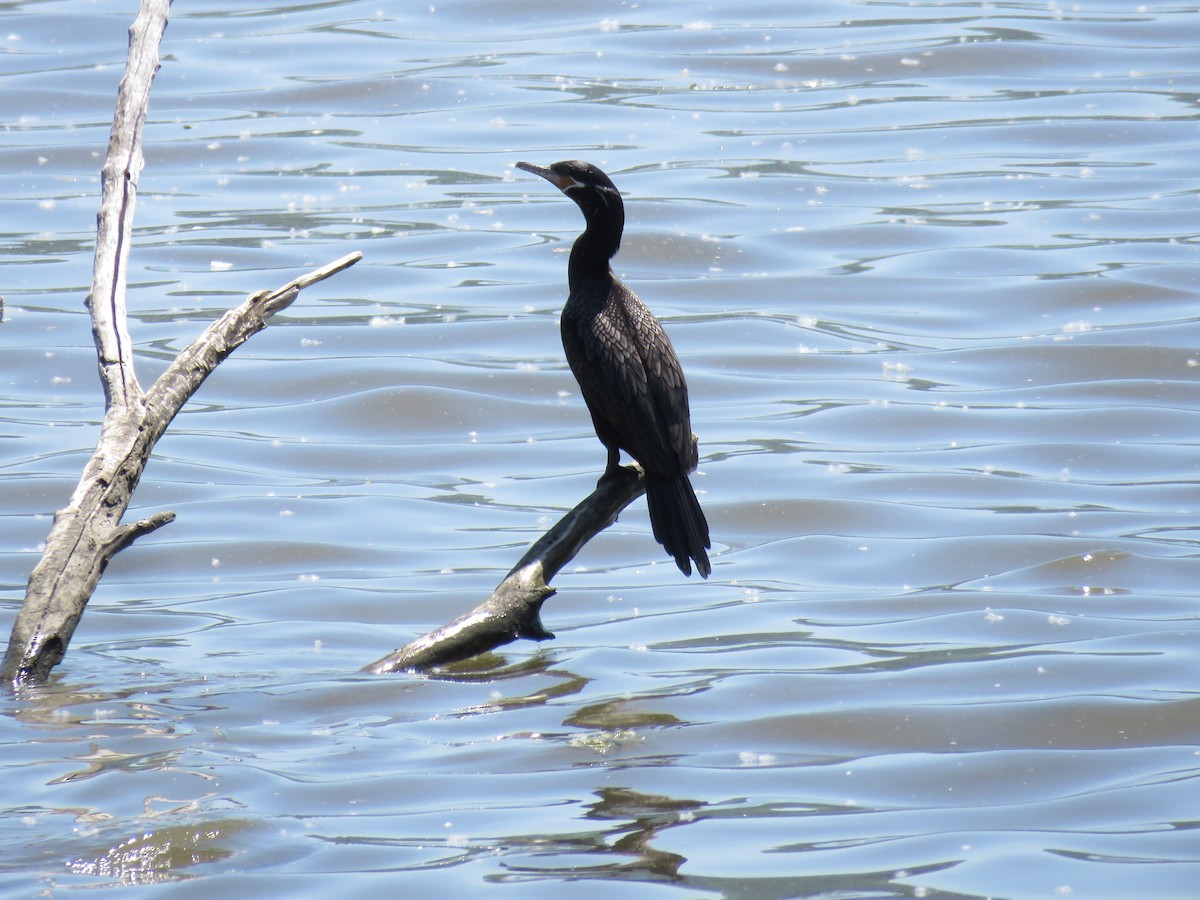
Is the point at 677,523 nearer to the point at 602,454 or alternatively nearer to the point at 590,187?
the point at 590,187

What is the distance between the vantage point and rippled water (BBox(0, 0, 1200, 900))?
5094 millimetres

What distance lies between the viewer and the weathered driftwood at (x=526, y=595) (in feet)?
18.1

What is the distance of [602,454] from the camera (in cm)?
910

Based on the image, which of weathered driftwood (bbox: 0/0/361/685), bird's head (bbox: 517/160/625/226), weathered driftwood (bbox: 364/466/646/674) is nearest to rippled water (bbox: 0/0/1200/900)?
weathered driftwood (bbox: 364/466/646/674)

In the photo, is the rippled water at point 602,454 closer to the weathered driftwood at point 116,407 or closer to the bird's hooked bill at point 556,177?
the weathered driftwood at point 116,407

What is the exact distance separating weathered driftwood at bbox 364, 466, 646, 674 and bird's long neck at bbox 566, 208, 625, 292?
87 cm

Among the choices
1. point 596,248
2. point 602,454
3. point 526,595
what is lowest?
point 602,454

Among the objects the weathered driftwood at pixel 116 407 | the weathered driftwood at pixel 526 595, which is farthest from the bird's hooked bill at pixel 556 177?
the weathered driftwood at pixel 526 595

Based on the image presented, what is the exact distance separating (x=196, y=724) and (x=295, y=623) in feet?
4.62

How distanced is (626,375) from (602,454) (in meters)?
3.05

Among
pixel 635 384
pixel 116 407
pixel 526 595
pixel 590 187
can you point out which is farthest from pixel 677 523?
pixel 116 407

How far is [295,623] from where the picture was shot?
7148mm

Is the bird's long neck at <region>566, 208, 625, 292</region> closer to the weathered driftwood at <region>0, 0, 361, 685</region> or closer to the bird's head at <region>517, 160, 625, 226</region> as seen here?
the bird's head at <region>517, 160, 625, 226</region>

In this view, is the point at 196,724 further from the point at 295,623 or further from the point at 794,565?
the point at 794,565
